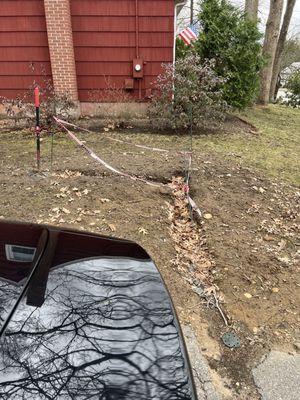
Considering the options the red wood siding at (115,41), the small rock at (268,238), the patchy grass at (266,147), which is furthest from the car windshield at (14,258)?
the red wood siding at (115,41)

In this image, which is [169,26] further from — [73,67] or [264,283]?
[264,283]

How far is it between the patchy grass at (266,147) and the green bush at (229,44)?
1.28m

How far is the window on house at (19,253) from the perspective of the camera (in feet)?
6.45

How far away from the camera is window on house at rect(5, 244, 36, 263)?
1.96m

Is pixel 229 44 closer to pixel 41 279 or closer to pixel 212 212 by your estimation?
pixel 212 212

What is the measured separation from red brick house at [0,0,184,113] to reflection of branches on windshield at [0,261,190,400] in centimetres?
803

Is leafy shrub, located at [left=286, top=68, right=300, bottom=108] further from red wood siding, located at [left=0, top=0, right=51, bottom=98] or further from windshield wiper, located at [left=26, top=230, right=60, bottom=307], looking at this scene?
windshield wiper, located at [left=26, top=230, right=60, bottom=307]

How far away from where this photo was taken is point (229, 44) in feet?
29.9

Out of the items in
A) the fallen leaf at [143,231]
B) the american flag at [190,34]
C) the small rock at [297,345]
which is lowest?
the small rock at [297,345]

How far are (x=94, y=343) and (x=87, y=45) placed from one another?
8.80 meters

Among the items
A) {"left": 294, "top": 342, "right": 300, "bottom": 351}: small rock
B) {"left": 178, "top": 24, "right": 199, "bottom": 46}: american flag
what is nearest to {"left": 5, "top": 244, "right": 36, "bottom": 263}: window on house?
{"left": 294, "top": 342, "right": 300, "bottom": 351}: small rock

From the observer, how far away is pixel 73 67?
363 inches

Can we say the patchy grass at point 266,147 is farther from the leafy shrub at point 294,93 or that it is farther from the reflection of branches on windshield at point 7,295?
the reflection of branches on windshield at point 7,295

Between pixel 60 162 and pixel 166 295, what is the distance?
4604 mm
